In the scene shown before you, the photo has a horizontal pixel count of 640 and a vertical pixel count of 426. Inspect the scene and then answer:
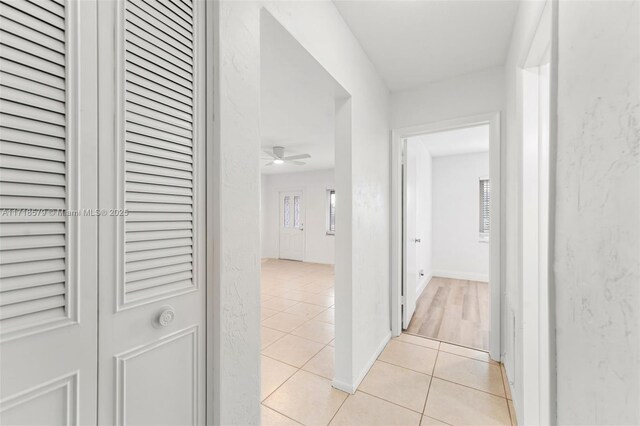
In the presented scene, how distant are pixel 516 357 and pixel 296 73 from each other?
2470mm

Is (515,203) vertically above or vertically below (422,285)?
above

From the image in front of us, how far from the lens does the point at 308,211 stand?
7.28 metres

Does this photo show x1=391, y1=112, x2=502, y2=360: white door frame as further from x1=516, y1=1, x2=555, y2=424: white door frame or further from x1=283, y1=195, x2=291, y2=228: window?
x1=283, y1=195, x2=291, y2=228: window

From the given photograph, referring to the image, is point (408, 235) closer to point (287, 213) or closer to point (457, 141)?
point (457, 141)

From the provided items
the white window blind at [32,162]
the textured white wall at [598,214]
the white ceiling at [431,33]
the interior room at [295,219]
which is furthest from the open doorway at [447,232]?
the white window blind at [32,162]

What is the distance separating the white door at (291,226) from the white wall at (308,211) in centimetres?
13

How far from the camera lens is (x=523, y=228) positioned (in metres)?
1.57

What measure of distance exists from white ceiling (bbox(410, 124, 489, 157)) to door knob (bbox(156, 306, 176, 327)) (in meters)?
3.62

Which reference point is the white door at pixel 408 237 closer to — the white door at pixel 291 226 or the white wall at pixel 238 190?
the white wall at pixel 238 190

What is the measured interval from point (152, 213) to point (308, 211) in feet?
21.3

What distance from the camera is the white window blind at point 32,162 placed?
1.77ft

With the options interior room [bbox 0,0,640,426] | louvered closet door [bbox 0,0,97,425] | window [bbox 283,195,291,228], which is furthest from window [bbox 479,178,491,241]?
louvered closet door [bbox 0,0,97,425]

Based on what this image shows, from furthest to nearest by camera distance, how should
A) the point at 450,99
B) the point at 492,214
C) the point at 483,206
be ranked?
the point at 483,206, the point at 450,99, the point at 492,214

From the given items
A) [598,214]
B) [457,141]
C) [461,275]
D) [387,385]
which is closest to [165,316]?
[598,214]
